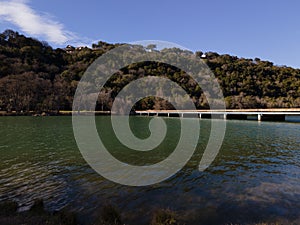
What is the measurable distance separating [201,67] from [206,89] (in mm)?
21048

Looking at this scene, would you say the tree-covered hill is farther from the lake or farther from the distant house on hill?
the lake

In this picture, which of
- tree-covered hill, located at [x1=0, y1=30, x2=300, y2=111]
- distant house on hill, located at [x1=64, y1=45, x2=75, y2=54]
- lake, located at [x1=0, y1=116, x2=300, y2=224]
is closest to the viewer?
lake, located at [x1=0, y1=116, x2=300, y2=224]

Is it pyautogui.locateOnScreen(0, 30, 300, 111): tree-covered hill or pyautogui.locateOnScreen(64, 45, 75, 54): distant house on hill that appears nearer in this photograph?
pyautogui.locateOnScreen(0, 30, 300, 111): tree-covered hill

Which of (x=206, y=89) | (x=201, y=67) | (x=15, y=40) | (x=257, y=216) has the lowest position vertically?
(x=257, y=216)

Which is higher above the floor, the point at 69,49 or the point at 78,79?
the point at 69,49

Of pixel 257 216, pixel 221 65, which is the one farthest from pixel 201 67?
pixel 257 216

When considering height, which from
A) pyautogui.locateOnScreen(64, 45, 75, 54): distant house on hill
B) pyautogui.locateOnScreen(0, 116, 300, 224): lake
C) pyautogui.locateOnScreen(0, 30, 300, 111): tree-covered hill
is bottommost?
pyautogui.locateOnScreen(0, 116, 300, 224): lake

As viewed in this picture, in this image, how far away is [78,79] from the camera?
104 m

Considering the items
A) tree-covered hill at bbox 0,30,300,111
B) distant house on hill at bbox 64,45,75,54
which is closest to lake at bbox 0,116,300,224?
tree-covered hill at bbox 0,30,300,111

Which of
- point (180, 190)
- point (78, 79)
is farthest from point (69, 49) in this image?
point (180, 190)

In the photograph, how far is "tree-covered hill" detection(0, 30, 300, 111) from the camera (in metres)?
78.6

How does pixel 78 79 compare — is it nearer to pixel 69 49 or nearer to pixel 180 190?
pixel 69 49

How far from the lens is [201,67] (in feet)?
368

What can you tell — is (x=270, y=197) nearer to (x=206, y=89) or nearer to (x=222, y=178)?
(x=222, y=178)
